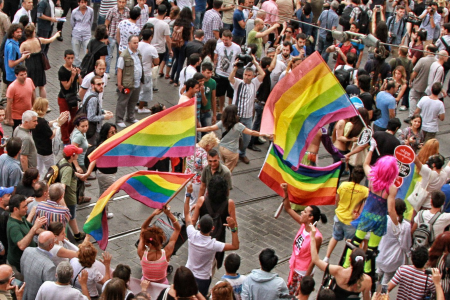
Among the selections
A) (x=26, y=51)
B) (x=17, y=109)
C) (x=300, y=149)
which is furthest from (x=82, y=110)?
(x=300, y=149)

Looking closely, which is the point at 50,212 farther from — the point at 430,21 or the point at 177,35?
the point at 430,21

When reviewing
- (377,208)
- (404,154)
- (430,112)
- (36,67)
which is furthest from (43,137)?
(430,112)

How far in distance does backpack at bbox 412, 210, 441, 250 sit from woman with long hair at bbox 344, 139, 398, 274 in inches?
19.1

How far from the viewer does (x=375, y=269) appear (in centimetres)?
952

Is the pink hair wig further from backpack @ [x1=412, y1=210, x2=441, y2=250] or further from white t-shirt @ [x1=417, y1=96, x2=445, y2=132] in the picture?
white t-shirt @ [x1=417, y1=96, x2=445, y2=132]

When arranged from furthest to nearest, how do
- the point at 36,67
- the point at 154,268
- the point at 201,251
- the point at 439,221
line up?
1. the point at 36,67
2. the point at 439,221
3. the point at 201,251
4. the point at 154,268

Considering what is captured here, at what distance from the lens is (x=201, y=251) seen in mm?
8188

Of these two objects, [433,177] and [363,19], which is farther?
[363,19]

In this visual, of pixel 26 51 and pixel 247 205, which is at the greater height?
pixel 26 51

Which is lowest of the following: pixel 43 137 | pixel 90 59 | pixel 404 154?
pixel 43 137

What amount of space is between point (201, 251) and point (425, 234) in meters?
3.35

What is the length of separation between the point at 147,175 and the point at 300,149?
2.27 meters

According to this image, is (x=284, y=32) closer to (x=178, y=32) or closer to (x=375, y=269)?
(x=178, y=32)

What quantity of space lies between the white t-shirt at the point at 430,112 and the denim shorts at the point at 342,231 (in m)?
4.71
